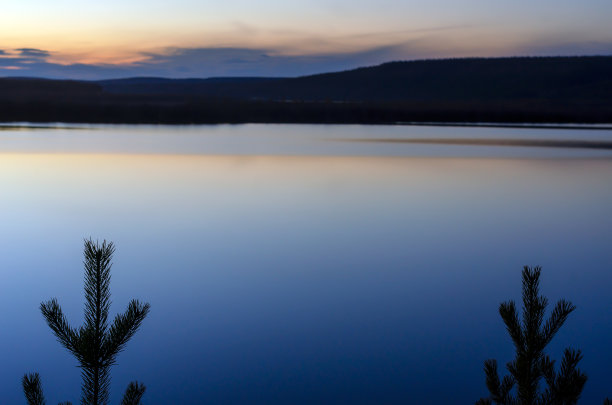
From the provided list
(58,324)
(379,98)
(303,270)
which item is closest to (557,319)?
(58,324)

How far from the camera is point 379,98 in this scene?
55219mm

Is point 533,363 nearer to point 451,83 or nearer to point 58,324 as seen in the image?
point 58,324

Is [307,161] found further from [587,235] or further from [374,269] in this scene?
[374,269]

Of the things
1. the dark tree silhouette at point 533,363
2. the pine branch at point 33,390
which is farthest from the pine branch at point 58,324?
the dark tree silhouette at point 533,363

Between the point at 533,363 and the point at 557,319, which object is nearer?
the point at 557,319

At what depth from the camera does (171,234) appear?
657 centimetres

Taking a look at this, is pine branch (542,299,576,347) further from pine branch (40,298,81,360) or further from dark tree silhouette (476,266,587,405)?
pine branch (40,298,81,360)

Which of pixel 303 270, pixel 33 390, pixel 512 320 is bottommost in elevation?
pixel 303 270

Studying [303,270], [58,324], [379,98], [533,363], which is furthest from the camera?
[379,98]

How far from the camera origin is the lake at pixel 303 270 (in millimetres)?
3535

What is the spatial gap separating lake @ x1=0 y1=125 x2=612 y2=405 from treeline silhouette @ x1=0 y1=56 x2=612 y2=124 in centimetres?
1697

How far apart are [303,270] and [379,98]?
5095 centimetres

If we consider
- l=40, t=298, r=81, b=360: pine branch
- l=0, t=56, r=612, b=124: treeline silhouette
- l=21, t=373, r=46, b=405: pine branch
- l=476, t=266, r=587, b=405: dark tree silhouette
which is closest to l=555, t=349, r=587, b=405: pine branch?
l=476, t=266, r=587, b=405: dark tree silhouette

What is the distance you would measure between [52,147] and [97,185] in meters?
5.39
